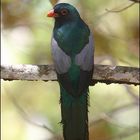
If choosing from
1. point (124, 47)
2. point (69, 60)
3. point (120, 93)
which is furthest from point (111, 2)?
point (69, 60)

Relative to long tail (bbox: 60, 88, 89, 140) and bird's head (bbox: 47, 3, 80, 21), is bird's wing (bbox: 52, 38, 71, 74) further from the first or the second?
bird's head (bbox: 47, 3, 80, 21)

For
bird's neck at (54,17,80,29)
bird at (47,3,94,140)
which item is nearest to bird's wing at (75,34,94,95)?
Result: bird at (47,3,94,140)

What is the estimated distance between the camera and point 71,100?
3658mm

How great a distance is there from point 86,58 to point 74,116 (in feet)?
1.22

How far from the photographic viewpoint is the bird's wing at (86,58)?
3.66 m

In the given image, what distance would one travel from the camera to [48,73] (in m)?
3.68

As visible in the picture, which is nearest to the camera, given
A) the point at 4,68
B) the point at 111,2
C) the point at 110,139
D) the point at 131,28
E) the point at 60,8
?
the point at 4,68

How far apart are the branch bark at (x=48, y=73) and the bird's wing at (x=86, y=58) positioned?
0.06m

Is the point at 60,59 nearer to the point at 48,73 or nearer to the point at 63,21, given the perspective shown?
the point at 48,73

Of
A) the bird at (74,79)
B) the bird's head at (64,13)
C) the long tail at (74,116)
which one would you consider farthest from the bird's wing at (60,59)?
the bird's head at (64,13)

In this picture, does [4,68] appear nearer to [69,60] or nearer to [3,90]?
[69,60]

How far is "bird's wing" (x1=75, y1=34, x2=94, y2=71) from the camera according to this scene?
12.0 feet

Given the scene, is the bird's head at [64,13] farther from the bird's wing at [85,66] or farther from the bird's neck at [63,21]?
the bird's wing at [85,66]

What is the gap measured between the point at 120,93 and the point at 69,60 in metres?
1.74
